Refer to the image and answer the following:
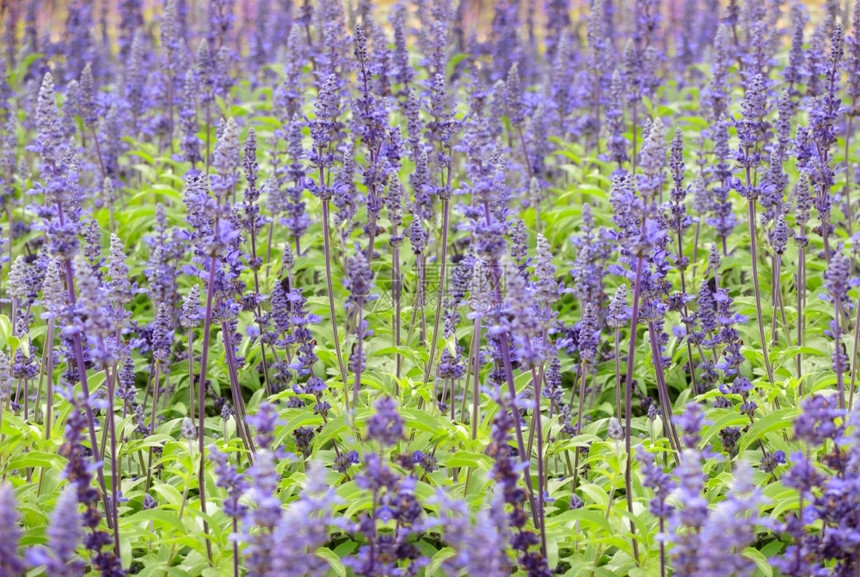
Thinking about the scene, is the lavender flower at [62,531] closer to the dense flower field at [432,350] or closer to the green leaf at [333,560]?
the dense flower field at [432,350]

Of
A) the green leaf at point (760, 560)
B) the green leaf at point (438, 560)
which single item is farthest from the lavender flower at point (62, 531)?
the green leaf at point (760, 560)

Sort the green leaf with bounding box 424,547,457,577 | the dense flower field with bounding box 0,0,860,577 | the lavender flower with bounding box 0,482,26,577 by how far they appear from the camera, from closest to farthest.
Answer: the lavender flower with bounding box 0,482,26,577 → the dense flower field with bounding box 0,0,860,577 → the green leaf with bounding box 424,547,457,577

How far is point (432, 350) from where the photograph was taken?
250 inches

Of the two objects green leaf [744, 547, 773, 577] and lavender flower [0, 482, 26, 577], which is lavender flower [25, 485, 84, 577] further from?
green leaf [744, 547, 773, 577]

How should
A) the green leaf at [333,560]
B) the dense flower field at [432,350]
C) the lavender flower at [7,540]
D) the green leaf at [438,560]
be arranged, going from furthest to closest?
the green leaf at [333,560] → the green leaf at [438,560] → the dense flower field at [432,350] → the lavender flower at [7,540]

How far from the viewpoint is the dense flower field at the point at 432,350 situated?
4.33 meters

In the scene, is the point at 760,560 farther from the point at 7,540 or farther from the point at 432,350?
the point at 7,540

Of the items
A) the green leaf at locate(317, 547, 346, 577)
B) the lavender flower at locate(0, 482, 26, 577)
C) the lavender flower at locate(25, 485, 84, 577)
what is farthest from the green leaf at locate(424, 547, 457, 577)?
the lavender flower at locate(0, 482, 26, 577)

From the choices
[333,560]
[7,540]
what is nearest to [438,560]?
[333,560]

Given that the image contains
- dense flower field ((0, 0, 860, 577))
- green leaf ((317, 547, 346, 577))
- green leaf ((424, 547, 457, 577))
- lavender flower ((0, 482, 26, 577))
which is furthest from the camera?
green leaf ((317, 547, 346, 577))

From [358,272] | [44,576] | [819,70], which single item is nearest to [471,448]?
[358,272]

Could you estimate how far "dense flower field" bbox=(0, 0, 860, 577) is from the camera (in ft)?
14.2

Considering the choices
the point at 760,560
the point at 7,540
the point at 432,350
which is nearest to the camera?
the point at 7,540

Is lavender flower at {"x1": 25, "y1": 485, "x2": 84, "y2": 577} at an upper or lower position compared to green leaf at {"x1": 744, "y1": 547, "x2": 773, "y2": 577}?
upper
